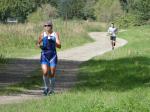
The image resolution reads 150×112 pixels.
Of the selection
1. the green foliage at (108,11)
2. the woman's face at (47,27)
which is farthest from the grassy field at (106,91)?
the green foliage at (108,11)

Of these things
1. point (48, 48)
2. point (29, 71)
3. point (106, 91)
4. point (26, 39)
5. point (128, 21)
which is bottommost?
point (128, 21)

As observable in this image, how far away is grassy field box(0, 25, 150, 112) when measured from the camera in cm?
1128

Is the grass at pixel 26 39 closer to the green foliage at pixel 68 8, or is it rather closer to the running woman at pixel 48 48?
the running woman at pixel 48 48

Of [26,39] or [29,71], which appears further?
[26,39]

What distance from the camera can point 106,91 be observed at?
50.8ft

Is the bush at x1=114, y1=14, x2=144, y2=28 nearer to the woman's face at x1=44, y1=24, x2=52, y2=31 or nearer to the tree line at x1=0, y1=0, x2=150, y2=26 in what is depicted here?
the tree line at x1=0, y1=0, x2=150, y2=26

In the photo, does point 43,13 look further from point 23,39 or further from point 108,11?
point 23,39

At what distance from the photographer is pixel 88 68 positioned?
915 inches

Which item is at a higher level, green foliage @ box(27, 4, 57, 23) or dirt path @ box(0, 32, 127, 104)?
dirt path @ box(0, 32, 127, 104)

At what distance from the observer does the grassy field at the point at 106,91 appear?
1128 cm

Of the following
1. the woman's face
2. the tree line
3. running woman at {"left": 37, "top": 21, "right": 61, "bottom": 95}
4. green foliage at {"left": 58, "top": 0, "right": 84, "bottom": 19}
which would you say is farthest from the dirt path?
green foliage at {"left": 58, "top": 0, "right": 84, "bottom": 19}

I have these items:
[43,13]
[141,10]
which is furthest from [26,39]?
[141,10]

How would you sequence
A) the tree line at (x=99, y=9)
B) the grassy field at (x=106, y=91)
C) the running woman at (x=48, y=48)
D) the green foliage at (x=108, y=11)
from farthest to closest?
the green foliage at (x=108, y=11) < the tree line at (x=99, y=9) < the running woman at (x=48, y=48) < the grassy field at (x=106, y=91)

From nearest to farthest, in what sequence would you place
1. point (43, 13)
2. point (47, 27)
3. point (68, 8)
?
point (47, 27) → point (43, 13) → point (68, 8)
